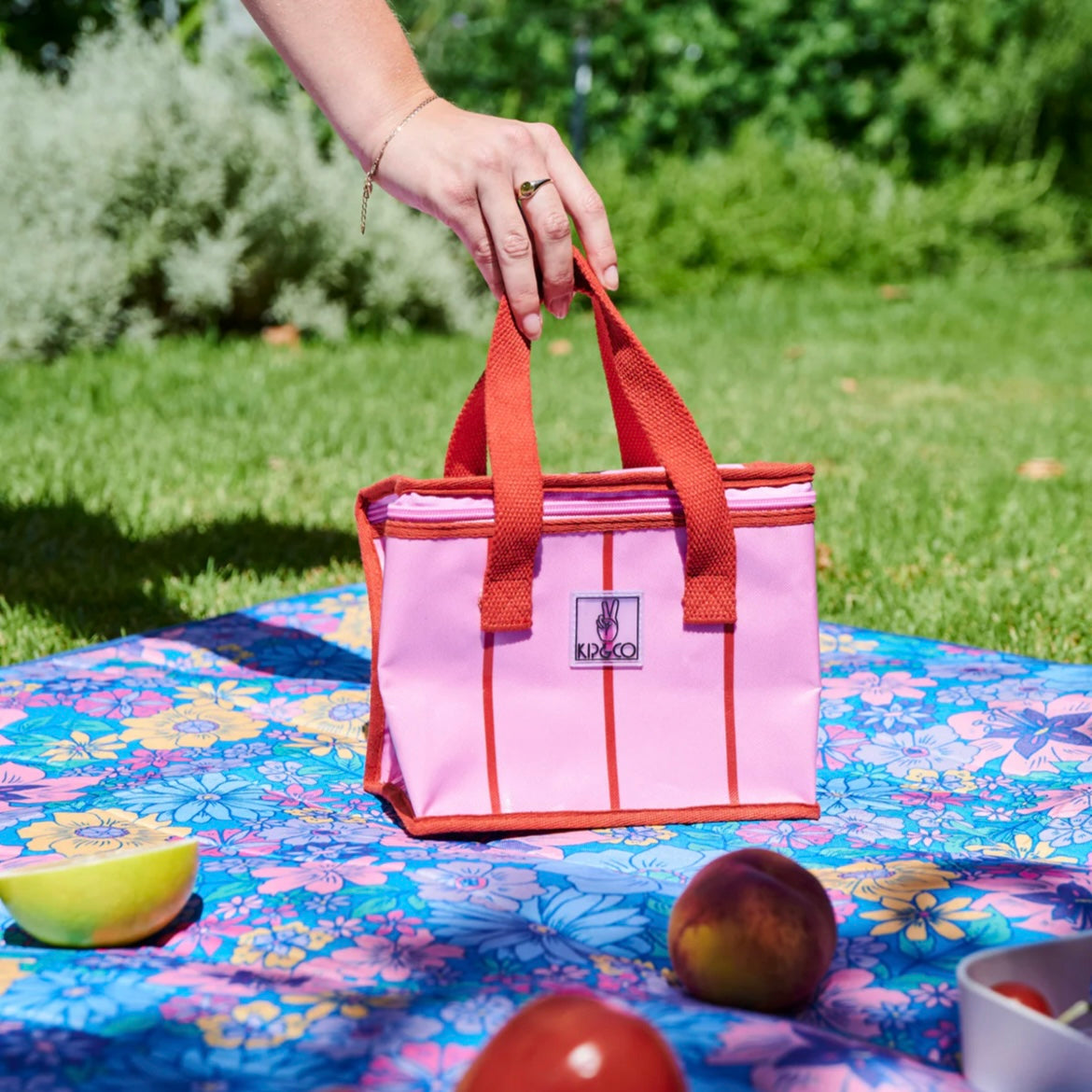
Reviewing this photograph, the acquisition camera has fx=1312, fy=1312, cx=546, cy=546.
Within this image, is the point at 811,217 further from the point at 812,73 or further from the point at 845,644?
the point at 845,644

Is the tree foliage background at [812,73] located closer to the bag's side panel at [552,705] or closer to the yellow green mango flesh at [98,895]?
the bag's side panel at [552,705]

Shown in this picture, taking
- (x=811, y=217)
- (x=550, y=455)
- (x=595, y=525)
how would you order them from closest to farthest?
(x=595, y=525) → (x=550, y=455) → (x=811, y=217)

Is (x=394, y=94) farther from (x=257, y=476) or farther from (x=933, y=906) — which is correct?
(x=257, y=476)

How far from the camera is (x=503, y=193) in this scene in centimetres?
167

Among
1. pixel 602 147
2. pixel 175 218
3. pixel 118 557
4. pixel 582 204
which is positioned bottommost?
pixel 118 557

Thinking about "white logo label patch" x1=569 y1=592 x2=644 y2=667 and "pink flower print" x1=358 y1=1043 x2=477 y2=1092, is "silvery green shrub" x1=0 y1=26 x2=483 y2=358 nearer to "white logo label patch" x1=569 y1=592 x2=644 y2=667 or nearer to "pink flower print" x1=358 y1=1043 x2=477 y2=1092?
"white logo label patch" x1=569 y1=592 x2=644 y2=667

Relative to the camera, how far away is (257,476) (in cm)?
391

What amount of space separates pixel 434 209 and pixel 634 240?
22.7 feet

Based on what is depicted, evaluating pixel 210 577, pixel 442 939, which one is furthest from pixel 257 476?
pixel 442 939

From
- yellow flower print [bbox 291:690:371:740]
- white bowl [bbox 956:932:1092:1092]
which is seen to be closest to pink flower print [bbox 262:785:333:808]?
yellow flower print [bbox 291:690:371:740]

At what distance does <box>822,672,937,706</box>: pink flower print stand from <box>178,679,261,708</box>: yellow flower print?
96 centimetres

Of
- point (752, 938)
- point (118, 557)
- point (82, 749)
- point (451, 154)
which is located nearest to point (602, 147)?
point (118, 557)

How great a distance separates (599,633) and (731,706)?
0.66 feet

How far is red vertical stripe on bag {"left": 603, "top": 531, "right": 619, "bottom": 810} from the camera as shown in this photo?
5.39 feet
